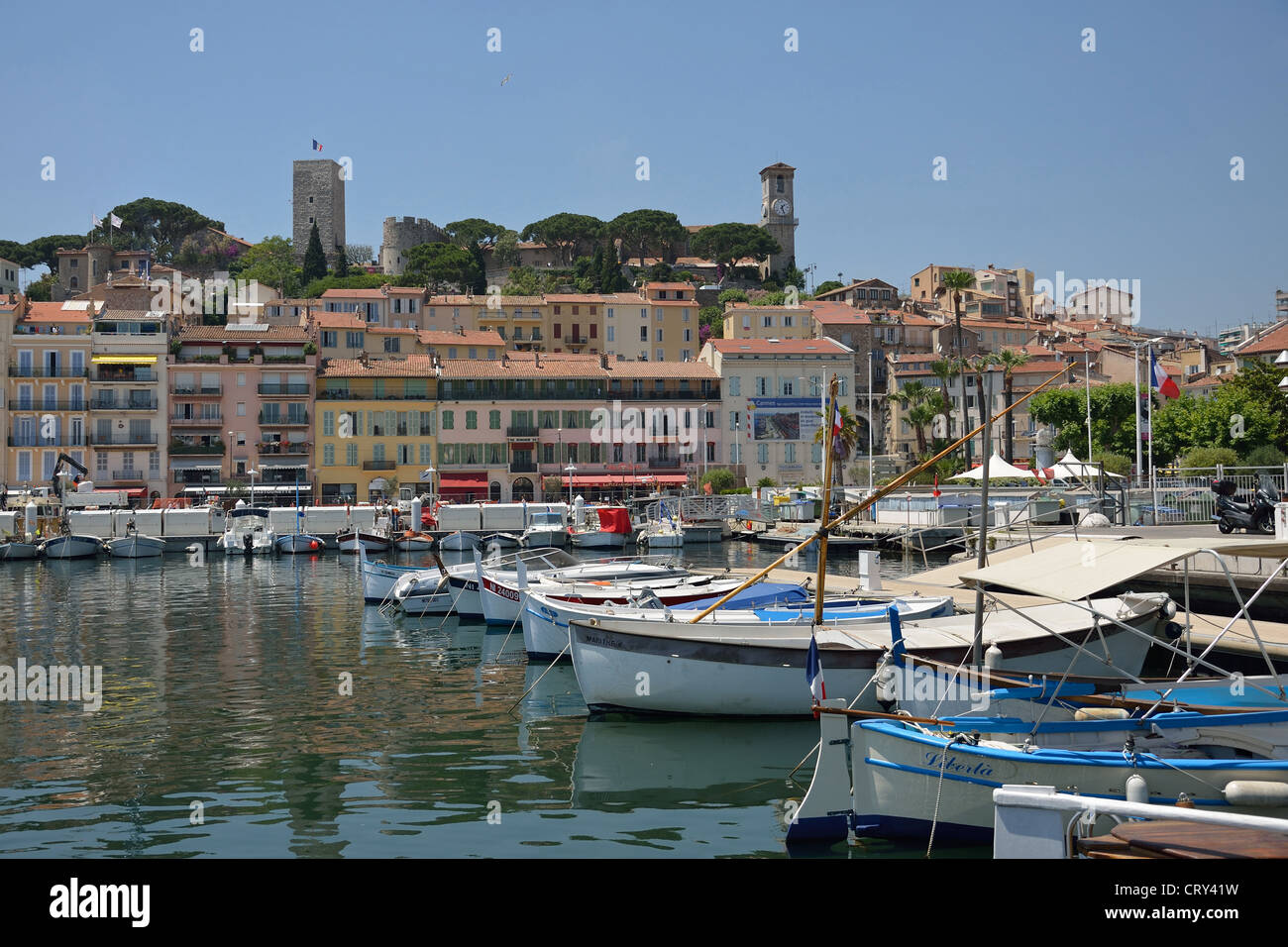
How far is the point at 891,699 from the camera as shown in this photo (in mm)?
14555

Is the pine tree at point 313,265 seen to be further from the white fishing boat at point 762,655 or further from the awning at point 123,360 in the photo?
the white fishing boat at point 762,655

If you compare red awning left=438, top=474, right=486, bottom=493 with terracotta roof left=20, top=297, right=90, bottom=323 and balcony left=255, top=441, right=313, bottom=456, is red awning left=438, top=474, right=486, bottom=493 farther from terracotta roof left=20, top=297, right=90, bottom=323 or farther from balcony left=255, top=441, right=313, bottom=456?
terracotta roof left=20, top=297, right=90, bottom=323

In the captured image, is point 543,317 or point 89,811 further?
point 543,317

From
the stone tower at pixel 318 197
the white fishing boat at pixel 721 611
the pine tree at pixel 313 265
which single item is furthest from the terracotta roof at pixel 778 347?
the stone tower at pixel 318 197

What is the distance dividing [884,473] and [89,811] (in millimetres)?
72150

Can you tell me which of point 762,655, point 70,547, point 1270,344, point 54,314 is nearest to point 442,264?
point 54,314

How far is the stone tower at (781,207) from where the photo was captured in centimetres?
16388

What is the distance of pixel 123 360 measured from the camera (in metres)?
77.6

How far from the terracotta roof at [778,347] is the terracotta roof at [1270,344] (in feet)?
91.2

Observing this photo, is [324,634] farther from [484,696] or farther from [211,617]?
[484,696]

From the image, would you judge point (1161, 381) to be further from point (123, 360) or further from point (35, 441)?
point (35, 441)

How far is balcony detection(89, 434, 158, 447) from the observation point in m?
76.4

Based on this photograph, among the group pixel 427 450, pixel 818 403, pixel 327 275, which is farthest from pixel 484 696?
pixel 327 275
